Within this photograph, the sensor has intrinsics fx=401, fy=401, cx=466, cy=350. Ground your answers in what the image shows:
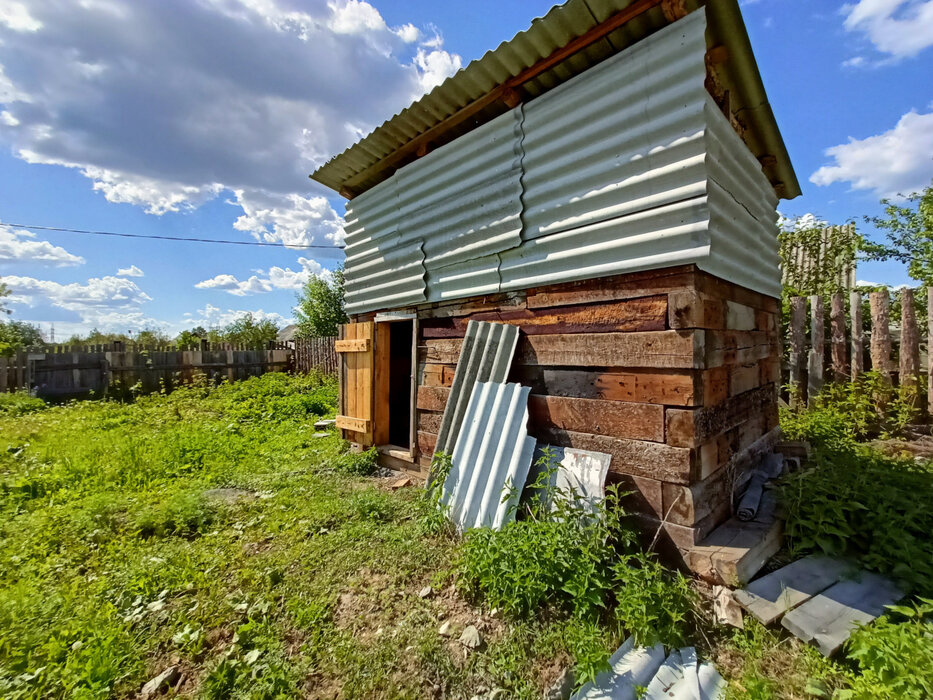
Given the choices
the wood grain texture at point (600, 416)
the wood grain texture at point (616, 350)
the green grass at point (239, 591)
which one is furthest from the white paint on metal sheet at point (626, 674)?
the wood grain texture at point (616, 350)

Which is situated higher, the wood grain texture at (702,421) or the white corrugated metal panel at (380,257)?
the white corrugated metal panel at (380,257)

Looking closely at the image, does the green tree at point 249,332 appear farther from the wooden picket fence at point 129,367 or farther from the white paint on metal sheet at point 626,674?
the white paint on metal sheet at point 626,674

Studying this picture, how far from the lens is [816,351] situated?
5.93 metres

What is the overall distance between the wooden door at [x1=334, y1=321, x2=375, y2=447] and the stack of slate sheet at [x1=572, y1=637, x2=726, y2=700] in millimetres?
3959

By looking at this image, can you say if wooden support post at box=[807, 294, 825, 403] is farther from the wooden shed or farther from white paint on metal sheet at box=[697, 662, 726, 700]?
white paint on metal sheet at box=[697, 662, 726, 700]

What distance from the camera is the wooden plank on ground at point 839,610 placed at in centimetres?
210

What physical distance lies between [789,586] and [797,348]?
5.04 metres

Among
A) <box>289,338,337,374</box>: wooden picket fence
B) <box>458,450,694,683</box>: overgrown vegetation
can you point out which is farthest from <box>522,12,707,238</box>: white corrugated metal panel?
<box>289,338,337,374</box>: wooden picket fence

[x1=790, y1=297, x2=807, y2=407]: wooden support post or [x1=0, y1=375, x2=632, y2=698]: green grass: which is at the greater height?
[x1=790, y1=297, x2=807, y2=407]: wooden support post

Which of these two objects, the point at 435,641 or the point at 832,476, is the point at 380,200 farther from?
the point at 832,476

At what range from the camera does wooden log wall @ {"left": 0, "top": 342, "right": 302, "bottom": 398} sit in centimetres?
1069

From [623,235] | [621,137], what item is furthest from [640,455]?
[621,137]

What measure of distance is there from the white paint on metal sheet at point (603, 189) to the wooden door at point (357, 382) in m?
1.20

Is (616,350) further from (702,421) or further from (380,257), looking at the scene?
(380,257)
